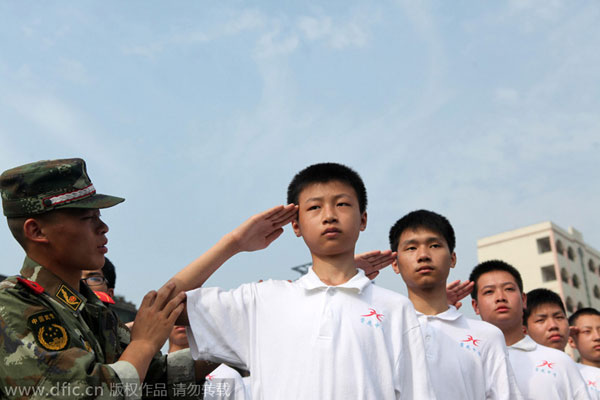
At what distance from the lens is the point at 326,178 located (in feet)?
12.6

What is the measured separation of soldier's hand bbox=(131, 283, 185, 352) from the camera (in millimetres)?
2907

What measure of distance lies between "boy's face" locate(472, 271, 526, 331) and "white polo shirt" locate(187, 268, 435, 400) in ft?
8.18

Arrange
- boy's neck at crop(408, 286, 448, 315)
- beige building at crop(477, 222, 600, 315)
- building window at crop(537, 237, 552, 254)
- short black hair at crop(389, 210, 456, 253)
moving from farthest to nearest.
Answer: building window at crop(537, 237, 552, 254) → beige building at crop(477, 222, 600, 315) → short black hair at crop(389, 210, 456, 253) → boy's neck at crop(408, 286, 448, 315)

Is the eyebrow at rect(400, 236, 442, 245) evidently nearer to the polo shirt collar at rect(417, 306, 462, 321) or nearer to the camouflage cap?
the polo shirt collar at rect(417, 306, 462, 321)

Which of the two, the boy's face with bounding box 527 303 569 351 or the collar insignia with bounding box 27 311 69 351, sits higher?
the boy's face with bounding box 527 303 569 351

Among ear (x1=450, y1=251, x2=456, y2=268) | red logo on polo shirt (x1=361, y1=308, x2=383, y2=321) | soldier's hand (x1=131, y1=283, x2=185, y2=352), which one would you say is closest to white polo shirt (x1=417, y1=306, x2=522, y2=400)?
ear (x1=450, y1=251, x2=456, y2=268)

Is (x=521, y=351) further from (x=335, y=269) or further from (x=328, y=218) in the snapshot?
(x=328, y=218)

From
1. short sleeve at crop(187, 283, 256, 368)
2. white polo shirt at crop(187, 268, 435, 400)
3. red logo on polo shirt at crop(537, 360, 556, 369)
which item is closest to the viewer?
white polo shirt at crop(187, 268, 435, 400)

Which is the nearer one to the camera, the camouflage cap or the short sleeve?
the camouflage cap

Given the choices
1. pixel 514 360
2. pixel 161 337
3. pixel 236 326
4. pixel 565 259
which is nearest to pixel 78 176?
pixel 161 337

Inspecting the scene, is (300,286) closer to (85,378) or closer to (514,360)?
(85,378)

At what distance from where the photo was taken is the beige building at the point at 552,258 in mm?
41906

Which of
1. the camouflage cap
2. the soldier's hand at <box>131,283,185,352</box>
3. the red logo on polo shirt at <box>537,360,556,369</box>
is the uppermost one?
the camouflage cap

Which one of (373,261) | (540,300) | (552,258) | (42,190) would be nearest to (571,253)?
(552,258)
